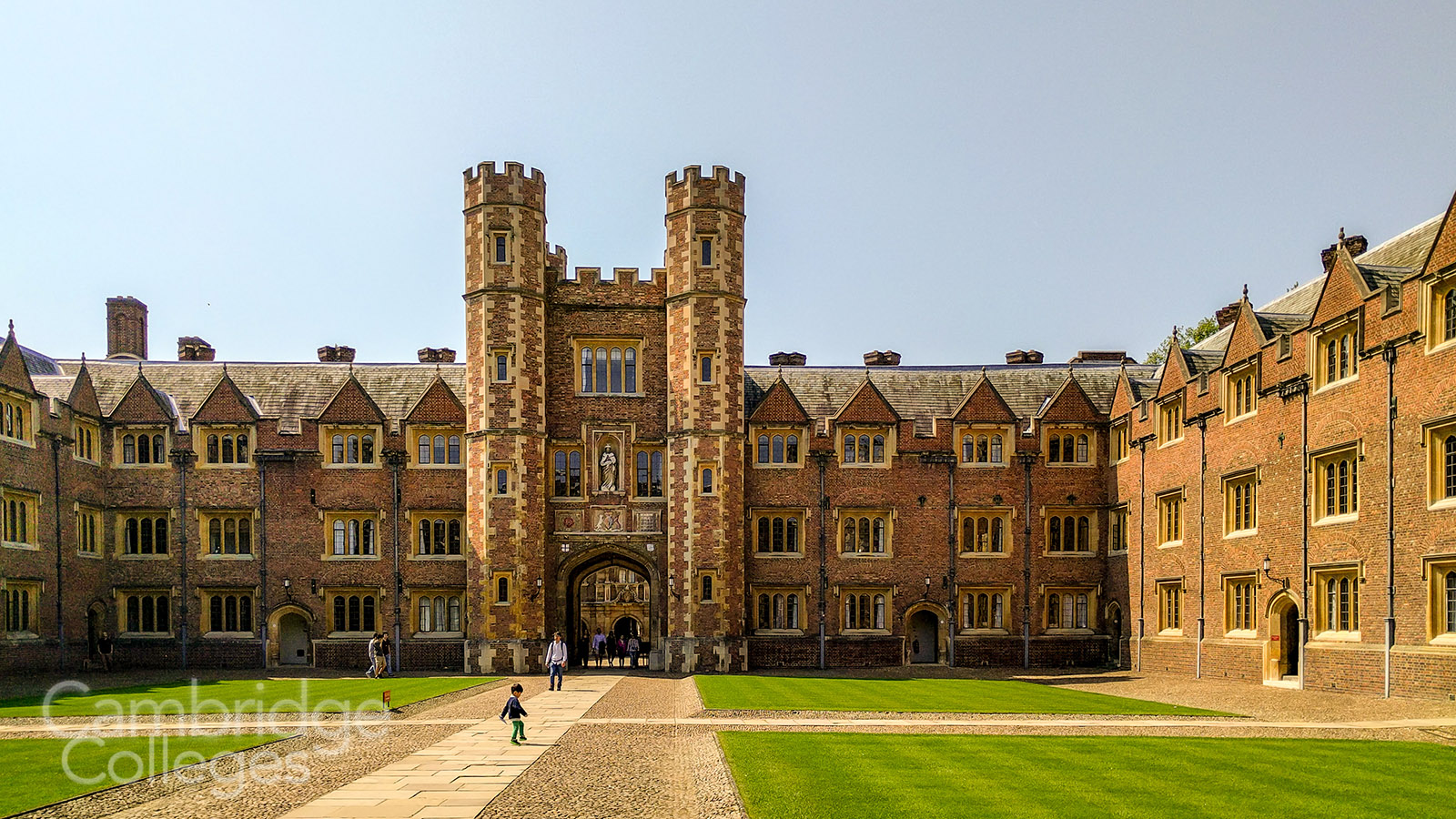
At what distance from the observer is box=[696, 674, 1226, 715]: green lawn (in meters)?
25.0

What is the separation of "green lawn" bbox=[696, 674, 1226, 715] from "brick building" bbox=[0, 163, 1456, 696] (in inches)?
285

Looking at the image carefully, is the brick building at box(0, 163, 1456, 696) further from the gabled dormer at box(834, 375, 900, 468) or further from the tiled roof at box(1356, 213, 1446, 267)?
the tiled roof at box(1356, 213, 1446, 267)

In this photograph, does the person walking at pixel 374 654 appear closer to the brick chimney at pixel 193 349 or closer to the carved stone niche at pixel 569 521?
the carved stone niche at pixel 569 521

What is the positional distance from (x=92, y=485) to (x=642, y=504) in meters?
19.0

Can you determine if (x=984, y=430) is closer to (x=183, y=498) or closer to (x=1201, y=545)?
(x=1201, y=545)

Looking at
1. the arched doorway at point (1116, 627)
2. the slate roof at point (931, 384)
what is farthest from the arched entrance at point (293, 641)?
the arched doorway at point (1116, 627)

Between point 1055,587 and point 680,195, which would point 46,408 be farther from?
point 1055,587

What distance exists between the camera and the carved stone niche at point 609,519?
40.7m

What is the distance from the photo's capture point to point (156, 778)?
1617 centimetres

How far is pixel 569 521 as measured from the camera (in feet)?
133

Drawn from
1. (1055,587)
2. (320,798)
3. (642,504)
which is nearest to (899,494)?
(1055,587)

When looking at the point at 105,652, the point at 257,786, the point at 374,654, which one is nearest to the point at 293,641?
the point at 105,652

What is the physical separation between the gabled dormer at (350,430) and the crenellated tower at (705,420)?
10.8 m

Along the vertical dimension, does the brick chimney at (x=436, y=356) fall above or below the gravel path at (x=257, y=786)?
above
